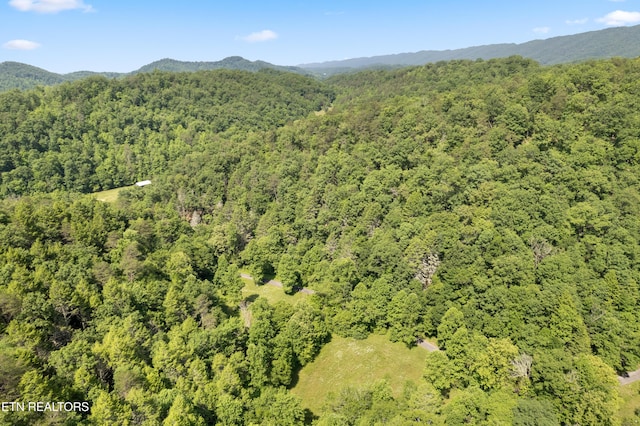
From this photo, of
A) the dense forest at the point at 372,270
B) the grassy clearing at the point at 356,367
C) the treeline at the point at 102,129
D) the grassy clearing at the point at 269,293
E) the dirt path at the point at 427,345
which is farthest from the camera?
the treeline at the point at 102,129

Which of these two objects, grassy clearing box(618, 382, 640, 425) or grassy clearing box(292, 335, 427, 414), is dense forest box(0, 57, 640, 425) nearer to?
grassy clearing box(292, 335, 427, 414)

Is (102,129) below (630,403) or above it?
above

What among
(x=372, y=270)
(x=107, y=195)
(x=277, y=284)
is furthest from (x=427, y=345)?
(x=107, y=195)

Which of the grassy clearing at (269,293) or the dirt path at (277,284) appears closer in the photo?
the grassy clearing at (269,293)

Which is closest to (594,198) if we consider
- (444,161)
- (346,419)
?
(444,161)

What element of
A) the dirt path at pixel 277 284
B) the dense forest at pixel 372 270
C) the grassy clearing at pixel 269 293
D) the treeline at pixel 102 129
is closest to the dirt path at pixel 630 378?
the dense forest at pixel 372 270

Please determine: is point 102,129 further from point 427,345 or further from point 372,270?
point 427,345

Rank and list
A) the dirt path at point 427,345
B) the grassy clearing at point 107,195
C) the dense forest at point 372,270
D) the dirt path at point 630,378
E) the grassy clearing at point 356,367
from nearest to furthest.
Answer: the dense forest at point 372,270 < the dirt path at point 630,378 < the grassy clearing at point 356,367 < the dirt path at point 427,345 < the grassy clearing at point 107,195

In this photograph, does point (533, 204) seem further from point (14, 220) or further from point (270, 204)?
point (14, 220)

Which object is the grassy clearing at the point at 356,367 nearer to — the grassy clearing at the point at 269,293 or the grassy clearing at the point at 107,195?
the grassy clearing at the point at 269,293
